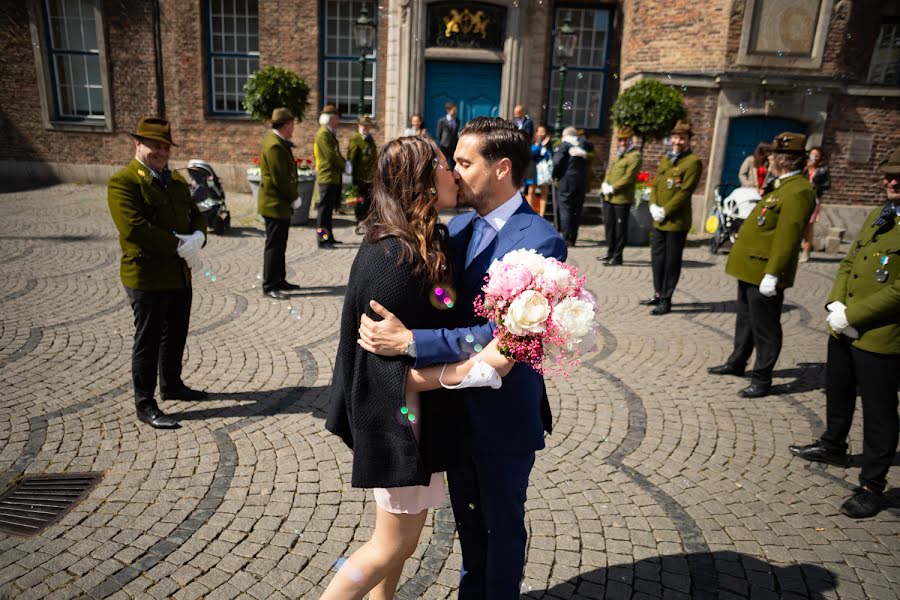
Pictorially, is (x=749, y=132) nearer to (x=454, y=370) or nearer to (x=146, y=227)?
(x=146, y=227)

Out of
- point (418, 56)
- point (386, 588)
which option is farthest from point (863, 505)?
point (418, 56)

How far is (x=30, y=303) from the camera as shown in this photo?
6930mm

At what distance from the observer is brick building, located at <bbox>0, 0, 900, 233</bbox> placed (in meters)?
13.4

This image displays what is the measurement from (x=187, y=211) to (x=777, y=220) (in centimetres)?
488

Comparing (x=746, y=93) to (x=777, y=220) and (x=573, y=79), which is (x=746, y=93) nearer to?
(x=573, y=79)

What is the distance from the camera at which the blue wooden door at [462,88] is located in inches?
611

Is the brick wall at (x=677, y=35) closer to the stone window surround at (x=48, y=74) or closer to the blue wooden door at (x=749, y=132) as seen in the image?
the blue wooden door at (x=749, y=132)

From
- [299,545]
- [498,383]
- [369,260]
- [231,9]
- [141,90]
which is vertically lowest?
[299,545]

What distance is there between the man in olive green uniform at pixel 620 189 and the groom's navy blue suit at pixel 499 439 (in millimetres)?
7904

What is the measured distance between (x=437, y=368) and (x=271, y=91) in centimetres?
1257

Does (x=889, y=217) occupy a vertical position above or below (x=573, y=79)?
below

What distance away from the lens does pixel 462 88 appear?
615 inches

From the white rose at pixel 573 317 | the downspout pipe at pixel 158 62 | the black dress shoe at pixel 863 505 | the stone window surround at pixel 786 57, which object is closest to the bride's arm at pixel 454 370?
the white rose at pixel 573 317

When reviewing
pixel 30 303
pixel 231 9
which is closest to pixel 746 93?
pixel 231 9
